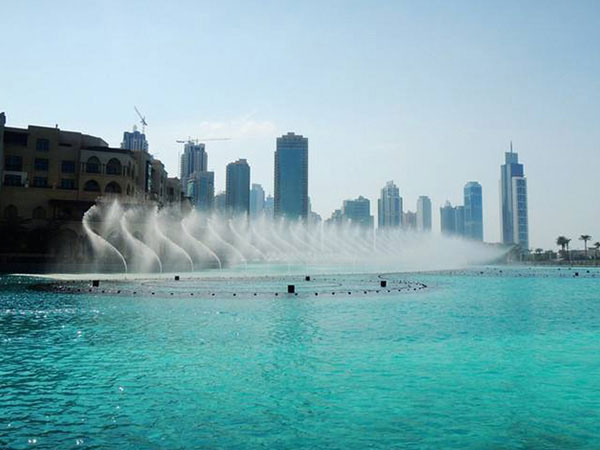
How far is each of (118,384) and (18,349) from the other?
627cm

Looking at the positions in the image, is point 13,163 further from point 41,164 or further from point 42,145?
point 42,145

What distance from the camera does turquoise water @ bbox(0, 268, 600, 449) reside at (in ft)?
31.9

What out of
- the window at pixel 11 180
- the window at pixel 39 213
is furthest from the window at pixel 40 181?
the window at pixel 39 213

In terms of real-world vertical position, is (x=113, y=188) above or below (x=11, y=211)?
above

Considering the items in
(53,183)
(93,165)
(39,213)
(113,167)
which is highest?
(93,165)

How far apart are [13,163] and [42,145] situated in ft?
18.4

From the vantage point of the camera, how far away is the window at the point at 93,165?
9038 cm

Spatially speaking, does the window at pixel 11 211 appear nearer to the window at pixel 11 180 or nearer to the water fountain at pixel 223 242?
the window at pixel 11 180

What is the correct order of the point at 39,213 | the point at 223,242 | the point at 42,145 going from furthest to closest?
the point at 223,242, the point at 42,145, the point at 39,213

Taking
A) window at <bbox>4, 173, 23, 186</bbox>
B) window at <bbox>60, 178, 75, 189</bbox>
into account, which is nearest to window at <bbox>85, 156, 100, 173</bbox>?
window at <bbox>60, 178, 75, 189</bbox>

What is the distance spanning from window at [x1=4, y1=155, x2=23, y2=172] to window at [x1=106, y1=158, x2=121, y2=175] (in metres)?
14.3

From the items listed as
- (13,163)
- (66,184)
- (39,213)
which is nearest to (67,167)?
(66,184)

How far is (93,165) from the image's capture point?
298ft

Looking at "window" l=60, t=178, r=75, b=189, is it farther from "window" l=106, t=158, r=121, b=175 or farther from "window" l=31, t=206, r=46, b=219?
"window" l=31, t=206, r=46, b=219
